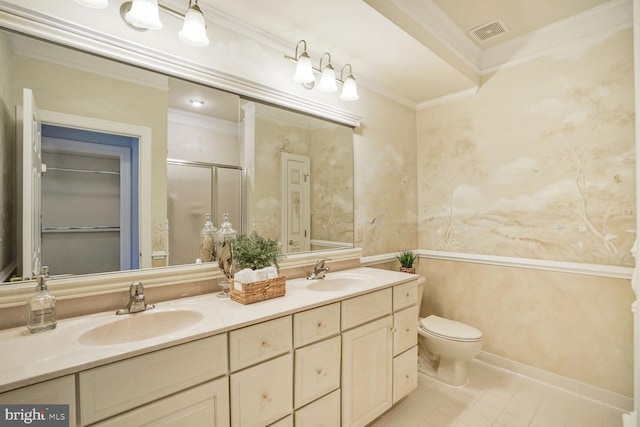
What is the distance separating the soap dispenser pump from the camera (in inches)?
40.7

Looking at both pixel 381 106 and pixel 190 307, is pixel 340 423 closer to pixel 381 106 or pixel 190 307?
pixel 190 307

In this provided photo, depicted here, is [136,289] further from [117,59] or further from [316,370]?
[117,59]

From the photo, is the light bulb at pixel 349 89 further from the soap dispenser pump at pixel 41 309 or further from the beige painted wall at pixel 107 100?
the soap dispenser pump at pixel 41 309

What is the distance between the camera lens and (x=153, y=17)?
1259 mm

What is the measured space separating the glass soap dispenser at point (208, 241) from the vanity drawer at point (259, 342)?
0.57m

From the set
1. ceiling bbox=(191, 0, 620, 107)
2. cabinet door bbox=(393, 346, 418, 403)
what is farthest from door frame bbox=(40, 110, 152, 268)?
cabinet door bbox=(393, 346, 418, 403)

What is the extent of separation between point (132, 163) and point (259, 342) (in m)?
1.02

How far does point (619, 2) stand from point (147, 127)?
9.77ft

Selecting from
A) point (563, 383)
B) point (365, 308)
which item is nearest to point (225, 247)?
point (365, 308)

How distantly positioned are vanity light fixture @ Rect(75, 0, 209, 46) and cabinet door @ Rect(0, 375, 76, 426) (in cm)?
134

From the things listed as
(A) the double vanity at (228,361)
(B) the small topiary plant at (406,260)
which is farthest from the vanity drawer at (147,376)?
(B) the small topiary plant at (406,260)

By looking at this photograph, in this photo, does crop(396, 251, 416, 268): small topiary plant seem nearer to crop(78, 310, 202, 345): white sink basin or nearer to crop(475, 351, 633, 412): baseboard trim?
crop(475, 351, 633, 412): baseboard trim

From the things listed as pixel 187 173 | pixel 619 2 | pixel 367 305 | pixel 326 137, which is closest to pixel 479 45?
pixel 619 2

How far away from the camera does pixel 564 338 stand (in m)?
2.14
